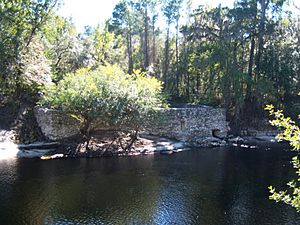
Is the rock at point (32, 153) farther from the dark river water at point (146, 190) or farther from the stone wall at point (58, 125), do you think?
the stone wall at point (58, 125)

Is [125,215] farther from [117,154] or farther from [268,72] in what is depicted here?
[268,72]

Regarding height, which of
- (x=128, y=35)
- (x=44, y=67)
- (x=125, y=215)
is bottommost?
(x=125, y=215)

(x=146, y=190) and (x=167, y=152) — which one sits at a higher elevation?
(x=167, y=152)

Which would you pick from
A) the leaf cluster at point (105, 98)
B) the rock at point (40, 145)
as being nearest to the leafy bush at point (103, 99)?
the leaf cluster at point (105, 98)

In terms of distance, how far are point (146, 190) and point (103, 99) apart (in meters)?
12.2

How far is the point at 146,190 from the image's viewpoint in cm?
2133

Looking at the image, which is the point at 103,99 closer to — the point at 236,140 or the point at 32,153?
the point at 32,153

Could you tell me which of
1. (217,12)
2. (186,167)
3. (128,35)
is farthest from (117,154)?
(128,35)

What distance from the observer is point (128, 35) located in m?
56.8

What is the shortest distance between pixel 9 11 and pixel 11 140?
13304 millimetres

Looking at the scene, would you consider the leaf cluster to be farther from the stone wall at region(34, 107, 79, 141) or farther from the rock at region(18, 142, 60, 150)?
the rock at region(18, 142, 60, 150)

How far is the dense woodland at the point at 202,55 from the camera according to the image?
122 feet

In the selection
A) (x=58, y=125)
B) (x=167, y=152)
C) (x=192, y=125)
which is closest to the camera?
(x=167, y=152)

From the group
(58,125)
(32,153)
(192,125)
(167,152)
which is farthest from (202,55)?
(32,153)
